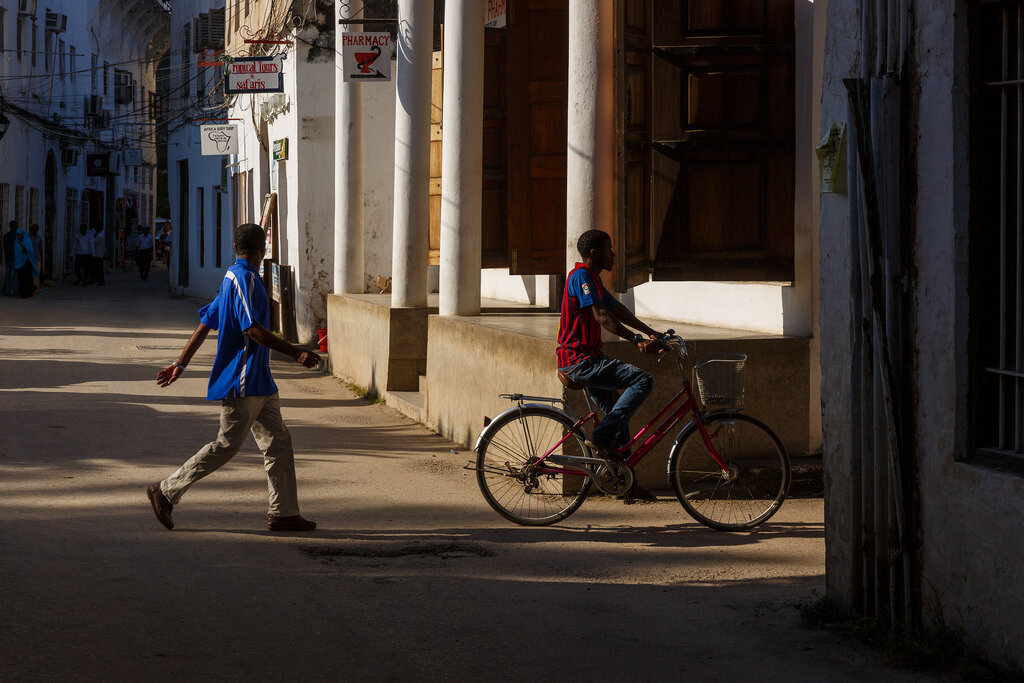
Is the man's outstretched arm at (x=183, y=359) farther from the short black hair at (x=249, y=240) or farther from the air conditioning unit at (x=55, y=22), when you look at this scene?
the air conditioning unit at (x=55, y=22)

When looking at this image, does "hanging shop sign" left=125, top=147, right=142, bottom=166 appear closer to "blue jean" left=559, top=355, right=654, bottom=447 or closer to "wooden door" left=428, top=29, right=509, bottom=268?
"wooden door" left=428, top=29, right=509, bottom=268

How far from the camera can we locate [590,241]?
7789mm

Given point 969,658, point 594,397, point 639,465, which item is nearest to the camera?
point 969,658

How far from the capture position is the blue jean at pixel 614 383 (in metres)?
7.80

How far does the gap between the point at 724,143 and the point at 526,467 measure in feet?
9.31

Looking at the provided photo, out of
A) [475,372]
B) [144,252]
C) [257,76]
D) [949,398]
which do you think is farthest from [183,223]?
[949,398]

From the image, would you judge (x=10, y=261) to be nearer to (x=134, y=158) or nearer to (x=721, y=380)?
(x=134, y=158)

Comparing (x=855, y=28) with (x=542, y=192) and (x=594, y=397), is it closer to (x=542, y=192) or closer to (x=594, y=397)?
(x=594, y=397)

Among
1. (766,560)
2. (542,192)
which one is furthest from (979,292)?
(542,192)

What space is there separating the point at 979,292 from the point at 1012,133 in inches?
23.0

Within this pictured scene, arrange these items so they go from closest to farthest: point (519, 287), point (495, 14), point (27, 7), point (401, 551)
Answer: point (401, 551)
point (495, 14)
point (519, 287)
point (27, 7)

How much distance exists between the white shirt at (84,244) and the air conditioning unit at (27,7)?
618 cm

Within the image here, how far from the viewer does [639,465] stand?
8.85 m

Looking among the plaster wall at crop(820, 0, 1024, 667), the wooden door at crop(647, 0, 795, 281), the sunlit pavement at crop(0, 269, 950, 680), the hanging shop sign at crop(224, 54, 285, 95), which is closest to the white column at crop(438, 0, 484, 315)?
the sunlit pavement at crop(0, 269, 950, 680)
